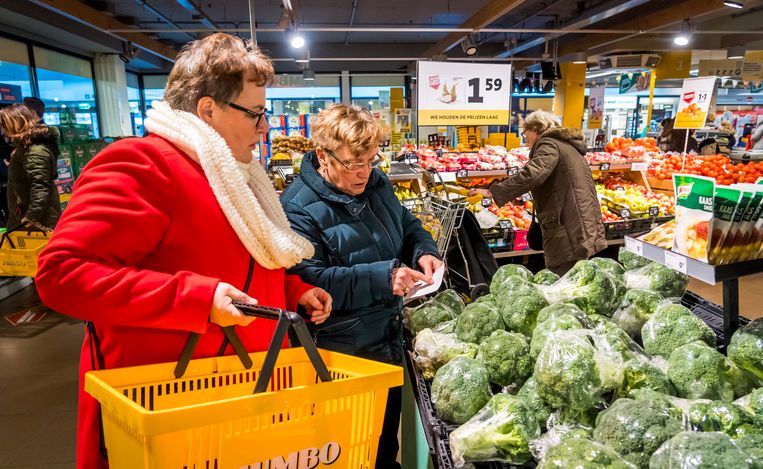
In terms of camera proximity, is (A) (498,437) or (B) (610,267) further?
(B) (610,267)

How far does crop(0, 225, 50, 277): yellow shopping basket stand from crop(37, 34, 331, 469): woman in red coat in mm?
3530

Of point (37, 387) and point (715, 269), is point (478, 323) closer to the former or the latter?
point (715, 269)

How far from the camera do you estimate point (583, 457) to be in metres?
0.97

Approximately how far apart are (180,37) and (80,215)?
14.7 meters

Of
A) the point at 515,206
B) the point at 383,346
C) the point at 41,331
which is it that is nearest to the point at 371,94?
the point at 515,206

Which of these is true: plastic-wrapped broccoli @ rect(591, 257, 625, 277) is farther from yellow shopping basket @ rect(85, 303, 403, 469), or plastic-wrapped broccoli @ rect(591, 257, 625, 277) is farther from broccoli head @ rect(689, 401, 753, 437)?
yellow shopping basket @ rect(85, 303, 403, 469)

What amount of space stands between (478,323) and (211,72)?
1.08 metres

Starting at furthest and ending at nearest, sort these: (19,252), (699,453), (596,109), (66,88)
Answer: (596,109) < (66,88) < (19,252) < (699,453)

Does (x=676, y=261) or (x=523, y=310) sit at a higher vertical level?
(x=676, y=261)

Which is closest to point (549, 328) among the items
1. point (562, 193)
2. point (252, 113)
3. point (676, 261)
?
point (676, 261)

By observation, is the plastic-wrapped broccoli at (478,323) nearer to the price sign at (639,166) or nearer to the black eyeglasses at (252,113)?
the black eyeglasses at (252,113)

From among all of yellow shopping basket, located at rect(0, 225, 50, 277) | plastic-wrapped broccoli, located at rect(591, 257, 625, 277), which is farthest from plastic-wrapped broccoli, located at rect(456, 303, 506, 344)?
yellow shopping basket, located at rect(0, 225, 50, 277)

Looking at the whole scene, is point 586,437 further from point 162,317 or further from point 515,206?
point 515,206

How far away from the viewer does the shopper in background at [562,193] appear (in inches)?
141
